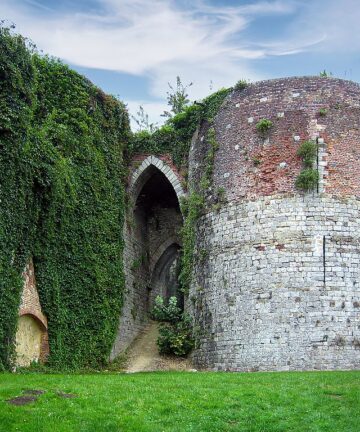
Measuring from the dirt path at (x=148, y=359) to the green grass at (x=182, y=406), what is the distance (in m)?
6.97

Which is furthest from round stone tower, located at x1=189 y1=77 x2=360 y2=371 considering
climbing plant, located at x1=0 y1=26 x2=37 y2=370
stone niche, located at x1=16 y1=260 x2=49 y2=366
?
climbing plant, located at x1=0 y1=26 x2=37 y2=370

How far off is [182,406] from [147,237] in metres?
15.2

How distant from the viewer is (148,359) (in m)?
21.5

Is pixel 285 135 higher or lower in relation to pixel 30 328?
higher

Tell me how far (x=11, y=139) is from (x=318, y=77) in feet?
31.7

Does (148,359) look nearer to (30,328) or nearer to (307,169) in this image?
(30,328)

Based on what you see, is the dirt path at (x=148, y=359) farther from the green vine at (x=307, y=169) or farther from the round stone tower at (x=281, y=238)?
the green vine at (x=307, y=169)

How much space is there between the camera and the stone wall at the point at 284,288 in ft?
59.6

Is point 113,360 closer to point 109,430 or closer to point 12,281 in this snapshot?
point 12,281

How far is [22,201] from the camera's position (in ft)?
54.0

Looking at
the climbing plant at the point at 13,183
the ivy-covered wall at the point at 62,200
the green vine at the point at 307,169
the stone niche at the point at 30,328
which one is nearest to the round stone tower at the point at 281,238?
the green vine at the point at 307,169

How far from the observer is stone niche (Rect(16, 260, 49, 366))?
55.1ft

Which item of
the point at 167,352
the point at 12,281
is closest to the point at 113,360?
the point at 167,352

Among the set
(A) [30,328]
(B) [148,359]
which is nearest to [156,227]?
(B) [148,359]
